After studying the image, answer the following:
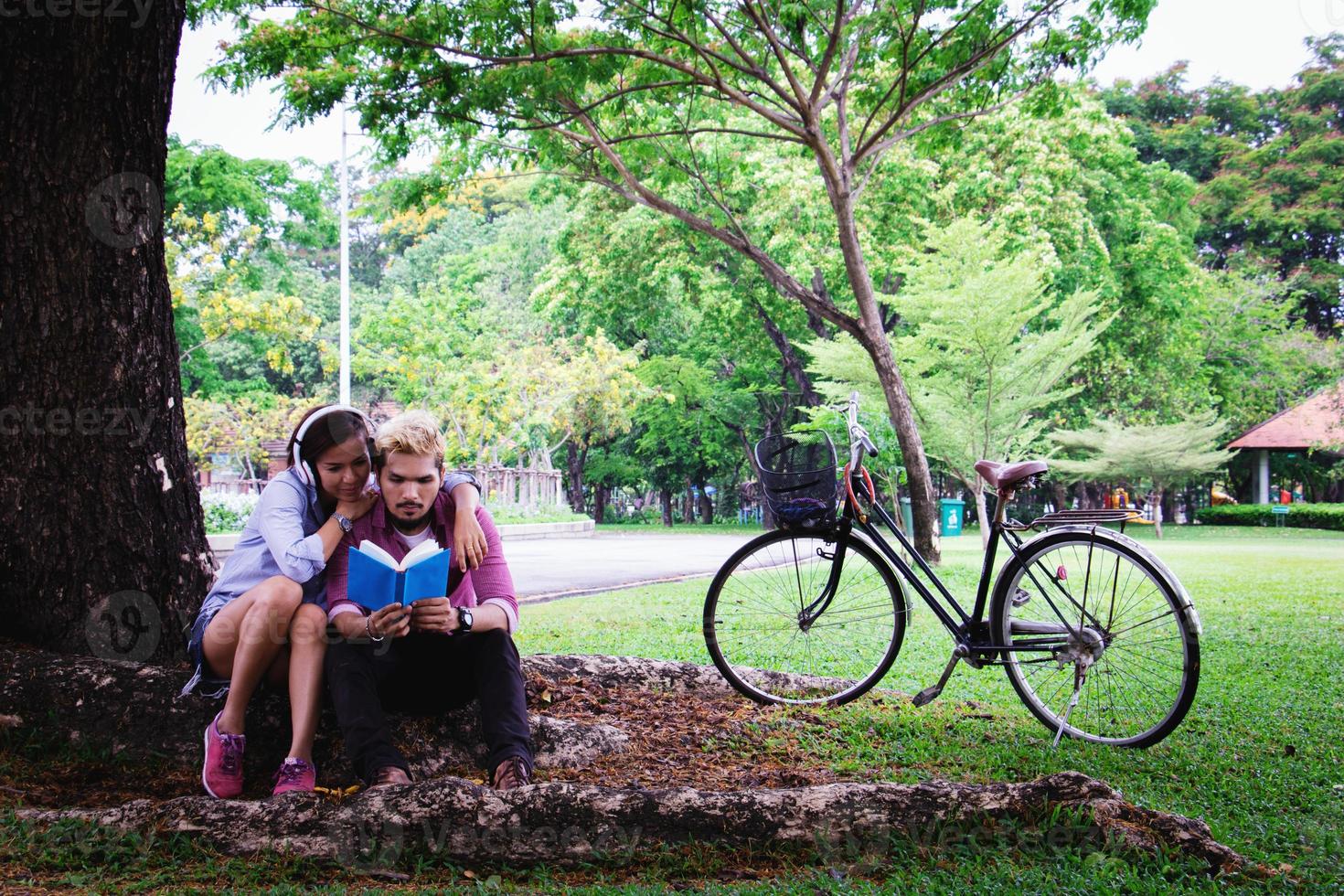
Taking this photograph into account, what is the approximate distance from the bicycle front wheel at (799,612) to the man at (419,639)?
47.0 inches

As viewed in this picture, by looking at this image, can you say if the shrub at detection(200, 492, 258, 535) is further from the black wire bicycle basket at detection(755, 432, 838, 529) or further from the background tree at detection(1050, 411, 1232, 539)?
the background tree at detection(1050, 411, 1232, 539)

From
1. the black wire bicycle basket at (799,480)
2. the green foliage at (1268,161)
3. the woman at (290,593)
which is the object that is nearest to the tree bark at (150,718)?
the woman at (290,593)

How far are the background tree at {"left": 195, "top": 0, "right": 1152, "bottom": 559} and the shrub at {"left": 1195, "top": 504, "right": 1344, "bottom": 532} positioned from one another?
2465 cm

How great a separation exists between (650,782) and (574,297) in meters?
17.6

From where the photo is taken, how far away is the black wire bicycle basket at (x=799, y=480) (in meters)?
4.33

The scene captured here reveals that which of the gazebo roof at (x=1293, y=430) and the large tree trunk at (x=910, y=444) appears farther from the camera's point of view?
the gazebo roof at (x=1293, y=430)

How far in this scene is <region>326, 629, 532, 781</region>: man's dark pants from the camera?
10.0ft

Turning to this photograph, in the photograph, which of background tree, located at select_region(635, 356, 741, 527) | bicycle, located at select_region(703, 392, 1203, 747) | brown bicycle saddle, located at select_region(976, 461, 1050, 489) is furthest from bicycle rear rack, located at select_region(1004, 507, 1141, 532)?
background tree, located at select_region(635, 356, 741, 527)

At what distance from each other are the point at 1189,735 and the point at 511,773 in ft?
9.39

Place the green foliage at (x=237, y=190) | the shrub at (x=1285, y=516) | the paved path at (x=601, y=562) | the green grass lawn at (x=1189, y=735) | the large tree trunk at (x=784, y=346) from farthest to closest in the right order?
the shrub at (x=1285, y=516) → the large tree trunk at (x=784, y=346) → the green foliage at (x=237, y=190) → the paved path at (x=601, y=562) → the green grass lawn at (x=1189, y=735)

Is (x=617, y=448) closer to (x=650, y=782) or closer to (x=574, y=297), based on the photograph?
(x=574, y=297)

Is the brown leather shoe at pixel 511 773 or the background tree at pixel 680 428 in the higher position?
the background tree at pixel 680 428

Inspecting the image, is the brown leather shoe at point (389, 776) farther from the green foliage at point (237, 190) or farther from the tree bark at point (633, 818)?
the green foliage at point (237, 190)

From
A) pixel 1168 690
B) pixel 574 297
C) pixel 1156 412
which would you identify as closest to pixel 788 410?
pixel 1156 412
